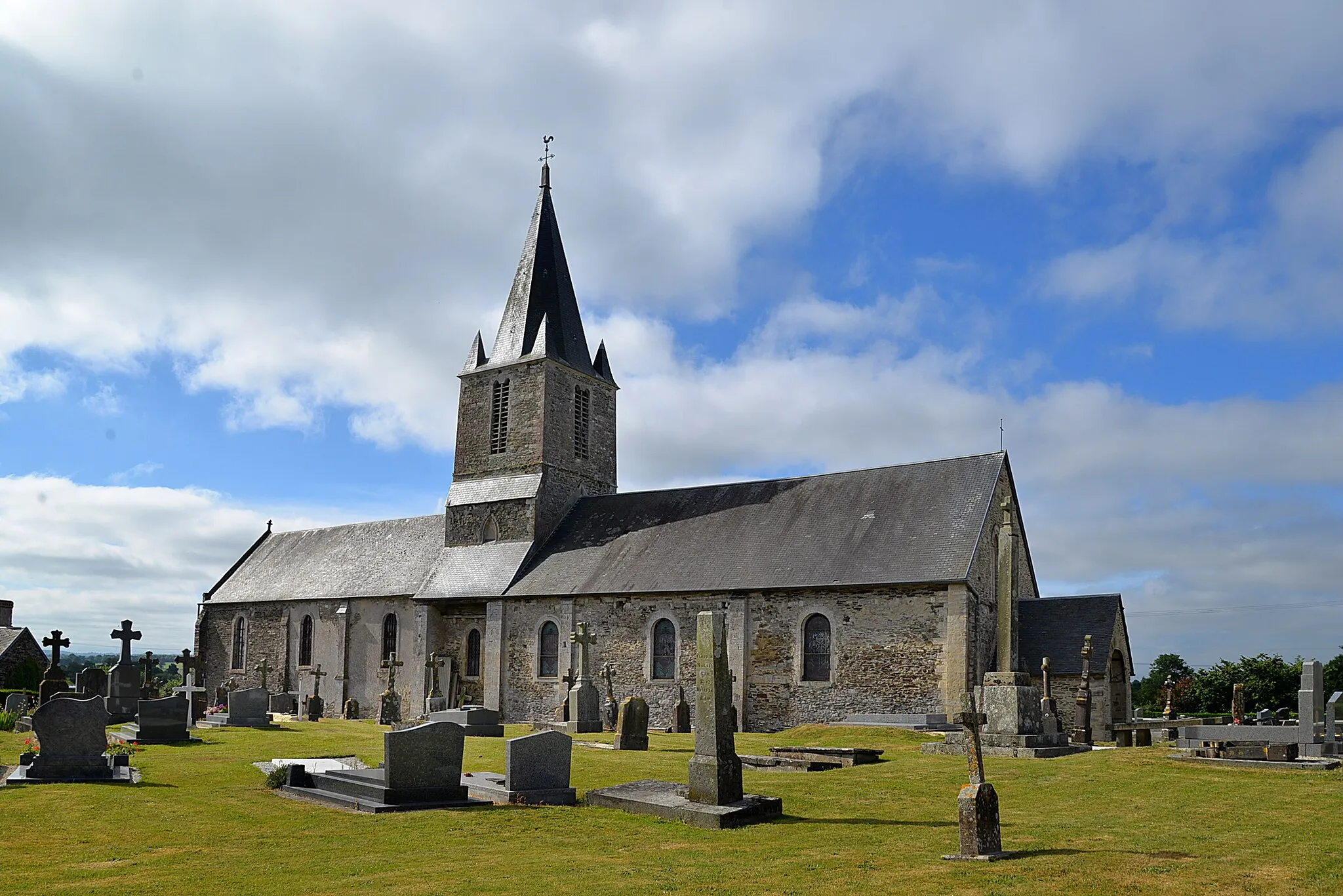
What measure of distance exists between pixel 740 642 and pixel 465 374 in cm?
1638

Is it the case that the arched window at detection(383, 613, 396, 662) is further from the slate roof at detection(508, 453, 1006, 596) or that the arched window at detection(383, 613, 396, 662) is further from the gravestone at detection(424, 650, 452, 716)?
the slate roof at detection(508, 453, 1006, 596)

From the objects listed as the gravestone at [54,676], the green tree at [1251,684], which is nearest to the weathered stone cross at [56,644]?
the gravestone at [54,676]

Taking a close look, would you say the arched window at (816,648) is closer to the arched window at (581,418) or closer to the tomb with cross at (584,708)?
the tomb with cross at (584,708)

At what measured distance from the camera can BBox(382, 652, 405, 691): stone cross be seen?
3216 centimetres

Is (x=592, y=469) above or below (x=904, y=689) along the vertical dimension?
above

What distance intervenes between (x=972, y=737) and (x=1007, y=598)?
34.5 ft

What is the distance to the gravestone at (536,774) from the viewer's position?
12.6 m

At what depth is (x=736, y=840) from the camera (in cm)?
1002

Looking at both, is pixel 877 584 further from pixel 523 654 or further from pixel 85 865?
pixel 85 865

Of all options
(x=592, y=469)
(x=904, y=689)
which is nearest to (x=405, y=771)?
(x=904, y=689)

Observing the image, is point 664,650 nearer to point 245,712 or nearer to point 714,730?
point 245,712

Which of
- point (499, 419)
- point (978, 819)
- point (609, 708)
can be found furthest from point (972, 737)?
point (499, 419)

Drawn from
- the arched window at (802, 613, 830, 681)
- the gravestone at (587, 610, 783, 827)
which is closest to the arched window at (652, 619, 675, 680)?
the arched window at (802, 613, 830, 681)

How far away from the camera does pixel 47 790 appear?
13.3 m
